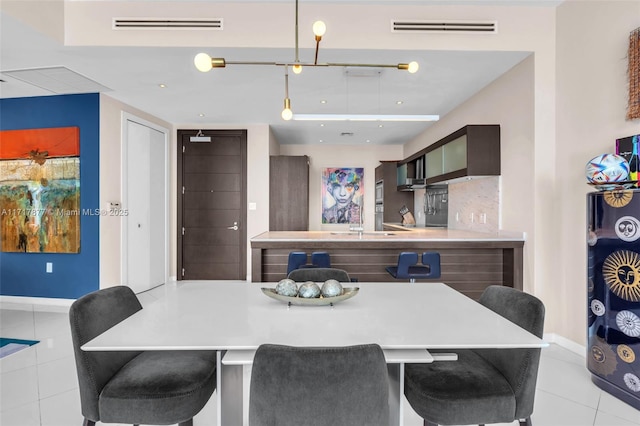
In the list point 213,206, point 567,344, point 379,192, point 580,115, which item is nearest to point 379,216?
point 379,192

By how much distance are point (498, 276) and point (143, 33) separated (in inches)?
174

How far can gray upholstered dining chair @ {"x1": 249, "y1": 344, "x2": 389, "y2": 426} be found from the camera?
97cm

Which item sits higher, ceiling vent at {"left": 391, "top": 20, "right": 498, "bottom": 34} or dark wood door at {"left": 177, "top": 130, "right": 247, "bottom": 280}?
ceiling vent at {"left": 391, "top": 20, "right": 498, "bottom": 34}

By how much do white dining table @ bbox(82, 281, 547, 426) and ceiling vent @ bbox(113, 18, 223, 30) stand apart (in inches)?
100

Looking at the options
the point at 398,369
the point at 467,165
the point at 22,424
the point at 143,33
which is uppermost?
the point at 143,33

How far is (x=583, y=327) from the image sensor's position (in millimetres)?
2896

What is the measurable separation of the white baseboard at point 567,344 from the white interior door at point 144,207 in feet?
17.4

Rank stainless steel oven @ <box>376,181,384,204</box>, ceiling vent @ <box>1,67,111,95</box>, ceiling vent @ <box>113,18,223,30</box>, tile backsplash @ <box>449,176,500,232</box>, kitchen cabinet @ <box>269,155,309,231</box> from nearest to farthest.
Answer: ceiling vent @ <box>113,18,223,30</box>
ceiling vent @ <box>1,67,111,95</box>
tile backsplash @ <box>449,176,500,232</box>
kitchen cabinet @ <box>269,155,309,231</box>
stainless steel oven @ <box>376,181,384,204</box>

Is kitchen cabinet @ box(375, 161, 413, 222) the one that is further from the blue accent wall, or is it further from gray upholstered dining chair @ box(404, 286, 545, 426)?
gray upholstered dining chair @ box(404, 286, 545, 426)

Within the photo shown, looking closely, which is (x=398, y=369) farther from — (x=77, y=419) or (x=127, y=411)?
(x=77, y=419)

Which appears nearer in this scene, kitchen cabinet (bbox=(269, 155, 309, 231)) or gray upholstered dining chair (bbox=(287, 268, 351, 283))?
gray upholstered dining chair (bbox=(287, 268, 351, 283))

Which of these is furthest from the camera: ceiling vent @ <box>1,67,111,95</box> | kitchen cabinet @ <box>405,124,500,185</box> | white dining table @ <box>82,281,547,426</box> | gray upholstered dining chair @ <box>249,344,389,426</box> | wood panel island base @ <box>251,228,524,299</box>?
kitchen cabinet @ <box>405,124,500,185</box>

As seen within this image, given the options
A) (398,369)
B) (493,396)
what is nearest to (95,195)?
(398,369)

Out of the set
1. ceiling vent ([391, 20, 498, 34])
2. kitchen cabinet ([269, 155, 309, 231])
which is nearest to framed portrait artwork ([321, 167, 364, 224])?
kitchen cabinet ([269, 155, 309, 231])
